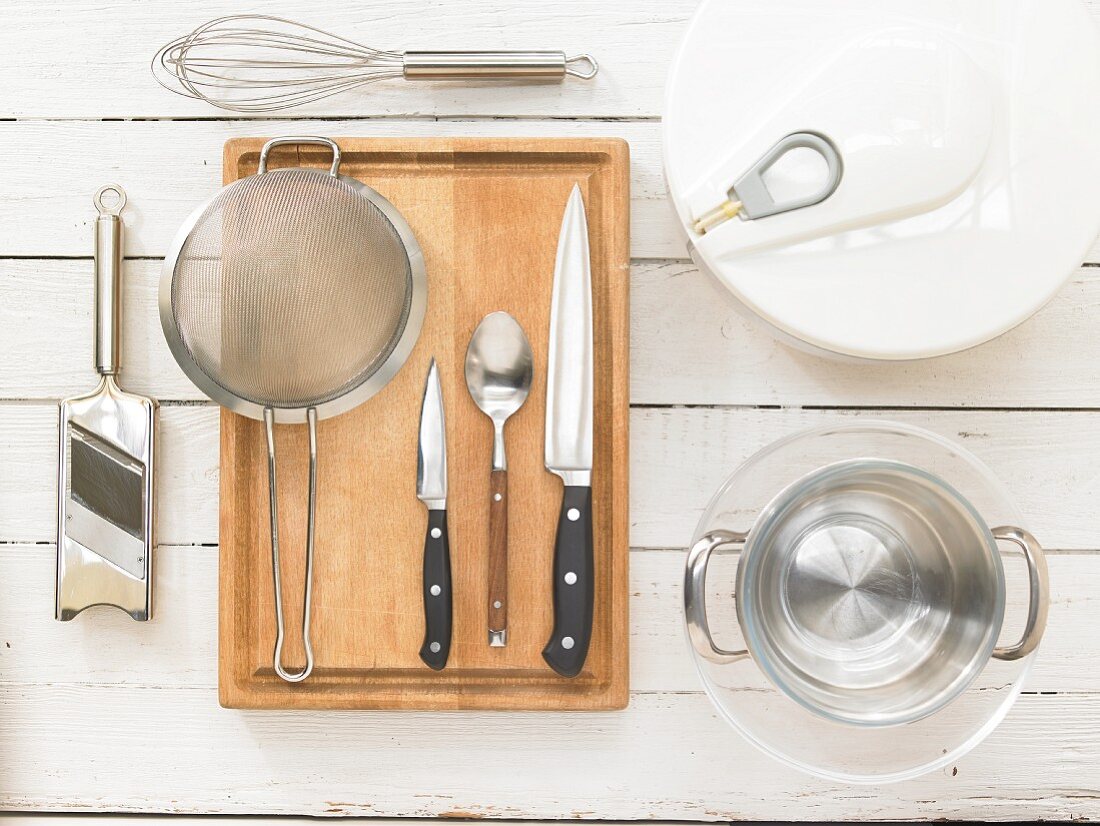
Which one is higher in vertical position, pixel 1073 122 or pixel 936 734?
pixel 1073 122

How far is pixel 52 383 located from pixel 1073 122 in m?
0.64

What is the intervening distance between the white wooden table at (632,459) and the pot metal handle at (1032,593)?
84mm

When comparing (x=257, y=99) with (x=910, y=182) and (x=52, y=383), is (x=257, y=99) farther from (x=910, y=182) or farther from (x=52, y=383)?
(x=910, y=182)

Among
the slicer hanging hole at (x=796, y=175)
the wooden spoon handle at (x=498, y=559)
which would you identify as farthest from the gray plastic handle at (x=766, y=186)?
the wooden spoon handle at (x=498, y=559)

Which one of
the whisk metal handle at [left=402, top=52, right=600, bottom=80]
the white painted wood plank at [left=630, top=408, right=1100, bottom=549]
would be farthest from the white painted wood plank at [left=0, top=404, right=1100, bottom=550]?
the whisk metal handle at [left=402, top=52, right=600, bottom=80]

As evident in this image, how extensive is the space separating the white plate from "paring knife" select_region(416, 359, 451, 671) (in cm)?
19

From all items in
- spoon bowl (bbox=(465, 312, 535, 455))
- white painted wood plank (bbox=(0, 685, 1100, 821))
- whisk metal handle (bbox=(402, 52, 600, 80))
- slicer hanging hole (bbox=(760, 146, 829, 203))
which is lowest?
white painted wood plank (bbox=(0, 685, 1100, 821))

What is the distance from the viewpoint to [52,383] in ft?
1.74

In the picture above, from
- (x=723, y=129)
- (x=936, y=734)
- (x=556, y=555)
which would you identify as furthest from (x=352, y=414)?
(x=936, y=734)

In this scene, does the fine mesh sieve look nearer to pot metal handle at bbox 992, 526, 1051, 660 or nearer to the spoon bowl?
the spoon bowl

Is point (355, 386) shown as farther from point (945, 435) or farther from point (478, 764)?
point (945, 435)

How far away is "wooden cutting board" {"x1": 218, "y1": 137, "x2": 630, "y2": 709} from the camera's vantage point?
1.66ft

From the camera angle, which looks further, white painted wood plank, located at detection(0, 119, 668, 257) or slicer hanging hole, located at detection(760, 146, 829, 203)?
white painted wood plank, located at detection(0, 119, 668, 257)

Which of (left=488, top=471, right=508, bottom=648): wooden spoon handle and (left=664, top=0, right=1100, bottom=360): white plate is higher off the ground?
(left=664, top=0, right=1100, bottom=360): white plate
